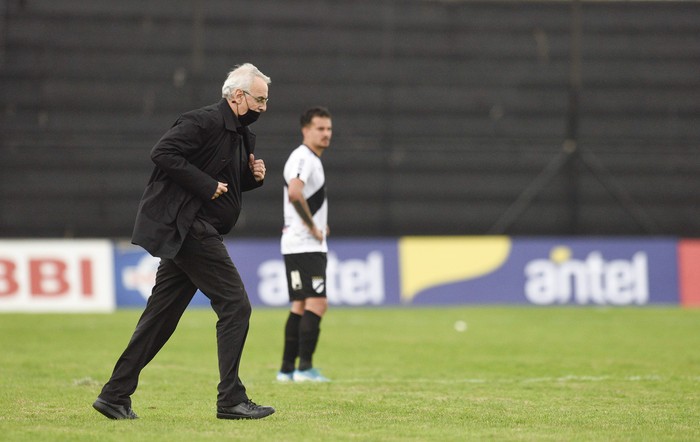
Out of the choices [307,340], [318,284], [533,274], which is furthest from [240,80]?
[533,274]

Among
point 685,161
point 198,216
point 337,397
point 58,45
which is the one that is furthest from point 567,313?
point 198,216

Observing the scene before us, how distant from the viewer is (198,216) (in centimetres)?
727

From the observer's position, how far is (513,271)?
19984mm

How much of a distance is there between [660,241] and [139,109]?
887 cm

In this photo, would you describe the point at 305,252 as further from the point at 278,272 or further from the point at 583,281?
the point at 583,281

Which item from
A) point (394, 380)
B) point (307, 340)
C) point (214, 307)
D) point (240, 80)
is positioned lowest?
point (394, 380)

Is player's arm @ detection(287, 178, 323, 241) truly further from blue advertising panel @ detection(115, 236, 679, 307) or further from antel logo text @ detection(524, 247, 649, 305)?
antel logo text @ detection(524, 247, 649, 305)

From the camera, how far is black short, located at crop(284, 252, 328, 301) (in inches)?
401

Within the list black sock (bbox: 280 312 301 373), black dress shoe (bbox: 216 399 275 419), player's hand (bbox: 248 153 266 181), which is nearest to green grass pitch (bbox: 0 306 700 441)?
black dress shoe (bbox: 216 399 275 419)

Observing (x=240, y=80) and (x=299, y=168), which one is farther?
(x=299, y=168)

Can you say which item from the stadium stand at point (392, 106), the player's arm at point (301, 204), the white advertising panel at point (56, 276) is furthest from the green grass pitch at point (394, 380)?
the stadium stand at point (392, 106)

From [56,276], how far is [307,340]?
934 cm

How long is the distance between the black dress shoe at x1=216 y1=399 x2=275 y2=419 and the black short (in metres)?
2.89

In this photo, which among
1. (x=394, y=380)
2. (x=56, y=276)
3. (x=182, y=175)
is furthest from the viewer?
(x=56, y=276)
